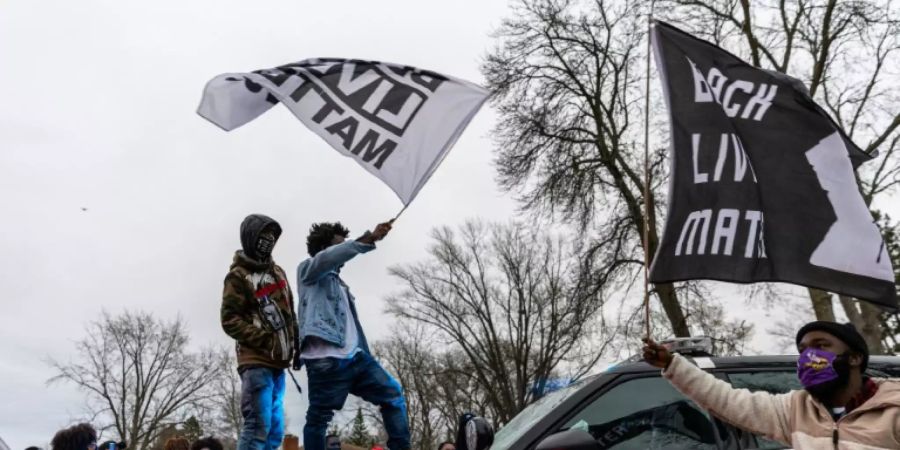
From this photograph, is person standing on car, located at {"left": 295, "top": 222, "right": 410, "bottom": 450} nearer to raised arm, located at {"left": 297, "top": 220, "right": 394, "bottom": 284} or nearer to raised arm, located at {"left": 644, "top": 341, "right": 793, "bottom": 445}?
raised arm, located at {"left": 297, "top": 220, "right": 394, "bottom": 284}

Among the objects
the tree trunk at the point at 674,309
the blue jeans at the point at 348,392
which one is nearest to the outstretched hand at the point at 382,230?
the blue jeans at the point at 348,392

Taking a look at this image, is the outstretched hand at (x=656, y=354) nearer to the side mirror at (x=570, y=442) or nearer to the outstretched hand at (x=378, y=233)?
the side mirror at (x=570, y=442)

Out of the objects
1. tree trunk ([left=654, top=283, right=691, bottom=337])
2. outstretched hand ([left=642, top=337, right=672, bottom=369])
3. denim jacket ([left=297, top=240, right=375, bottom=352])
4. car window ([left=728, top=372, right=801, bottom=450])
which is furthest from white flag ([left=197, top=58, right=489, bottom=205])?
tree trunk ([left=654, top=283, right=691, bottom=337])

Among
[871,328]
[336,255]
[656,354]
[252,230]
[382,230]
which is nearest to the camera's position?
[656,354]

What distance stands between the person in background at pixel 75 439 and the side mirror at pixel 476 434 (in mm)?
3083

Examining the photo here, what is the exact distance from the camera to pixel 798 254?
3.83 m

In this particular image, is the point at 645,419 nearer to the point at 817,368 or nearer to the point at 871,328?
the point at 817,368

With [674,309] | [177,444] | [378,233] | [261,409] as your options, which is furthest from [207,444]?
[674,309]

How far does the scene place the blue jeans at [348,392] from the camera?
4.54 m

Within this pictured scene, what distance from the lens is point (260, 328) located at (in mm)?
4719

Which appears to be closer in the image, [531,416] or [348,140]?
[531,416]

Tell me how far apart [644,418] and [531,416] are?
1.85 ft

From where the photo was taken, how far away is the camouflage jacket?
15.3 ft

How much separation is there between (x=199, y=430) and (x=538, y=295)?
24774 millimetres
